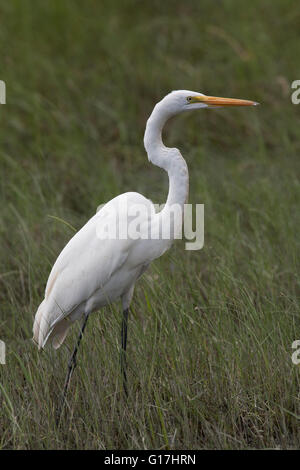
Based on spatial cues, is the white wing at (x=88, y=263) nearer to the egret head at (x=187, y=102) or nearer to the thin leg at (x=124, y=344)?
the thin leg at (x=124, y=344)

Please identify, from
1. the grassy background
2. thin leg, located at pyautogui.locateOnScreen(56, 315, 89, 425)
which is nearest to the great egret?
thin leg, located at pyautogui.locateOnScreen(56, 315, 89, 425)

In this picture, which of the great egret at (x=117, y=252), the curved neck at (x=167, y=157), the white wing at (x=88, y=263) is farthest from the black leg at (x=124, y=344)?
the curved neck at (x=167, y=157)

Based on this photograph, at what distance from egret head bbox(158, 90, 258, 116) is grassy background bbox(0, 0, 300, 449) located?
63 centimetres

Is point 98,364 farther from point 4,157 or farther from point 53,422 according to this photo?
point 4,157

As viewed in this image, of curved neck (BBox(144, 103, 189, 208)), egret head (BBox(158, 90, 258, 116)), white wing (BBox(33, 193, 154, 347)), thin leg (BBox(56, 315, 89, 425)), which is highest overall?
egret head (BBox(158, 90, 258, 116))

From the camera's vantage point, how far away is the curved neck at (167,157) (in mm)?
2428

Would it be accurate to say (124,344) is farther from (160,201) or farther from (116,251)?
(160,201)

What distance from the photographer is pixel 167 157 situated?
2432mm

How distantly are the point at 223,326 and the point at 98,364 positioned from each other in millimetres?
429

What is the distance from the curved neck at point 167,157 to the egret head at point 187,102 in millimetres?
22

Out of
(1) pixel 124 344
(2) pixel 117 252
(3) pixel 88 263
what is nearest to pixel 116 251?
(2) pixel 117 252

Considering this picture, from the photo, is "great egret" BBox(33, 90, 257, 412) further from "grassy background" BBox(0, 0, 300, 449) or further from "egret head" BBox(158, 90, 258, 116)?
"grassy background" BBox(0, 0, 300, 449)

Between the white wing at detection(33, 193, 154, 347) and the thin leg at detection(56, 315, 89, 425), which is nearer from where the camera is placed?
the thin leg at detection(56, 315, 89, 425)

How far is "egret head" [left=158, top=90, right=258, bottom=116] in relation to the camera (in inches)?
96.5
